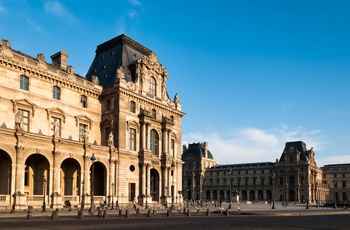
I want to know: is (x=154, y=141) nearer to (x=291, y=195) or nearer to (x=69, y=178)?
(x=69, y=178)

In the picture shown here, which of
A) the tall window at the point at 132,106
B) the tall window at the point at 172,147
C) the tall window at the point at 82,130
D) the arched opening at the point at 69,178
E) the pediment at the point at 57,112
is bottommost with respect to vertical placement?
the arched opening at the point at 69,178

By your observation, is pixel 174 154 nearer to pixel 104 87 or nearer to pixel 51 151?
pixel 104 87

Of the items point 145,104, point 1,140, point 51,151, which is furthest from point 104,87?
point 1,140

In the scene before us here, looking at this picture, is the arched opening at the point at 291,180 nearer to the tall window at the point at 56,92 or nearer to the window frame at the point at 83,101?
the window frame at the point at 83,101

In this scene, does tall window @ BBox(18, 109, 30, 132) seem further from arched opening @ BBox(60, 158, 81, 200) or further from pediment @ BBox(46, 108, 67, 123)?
arched opening @ BBox(60, 158, 81, 200)

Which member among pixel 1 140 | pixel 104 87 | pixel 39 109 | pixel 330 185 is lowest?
pixel 330 185

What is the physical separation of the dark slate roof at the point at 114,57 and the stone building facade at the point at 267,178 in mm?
84545

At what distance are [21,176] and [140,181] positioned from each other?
19.7 m

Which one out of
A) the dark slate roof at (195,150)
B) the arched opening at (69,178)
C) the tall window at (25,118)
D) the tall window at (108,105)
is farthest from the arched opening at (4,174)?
the dark slate roof at (195,150)

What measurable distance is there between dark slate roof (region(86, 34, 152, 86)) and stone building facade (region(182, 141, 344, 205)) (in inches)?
3329

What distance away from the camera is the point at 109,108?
173 ft

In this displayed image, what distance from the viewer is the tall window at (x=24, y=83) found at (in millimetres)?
42688

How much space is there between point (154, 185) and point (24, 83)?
2515 centimetres

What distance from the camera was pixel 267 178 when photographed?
148m
